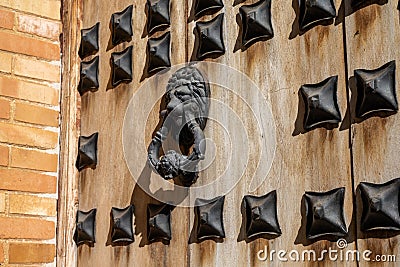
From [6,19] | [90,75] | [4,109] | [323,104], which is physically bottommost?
[323,104]

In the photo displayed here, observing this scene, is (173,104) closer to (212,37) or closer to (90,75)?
(212,37)

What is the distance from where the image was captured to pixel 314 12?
132cm

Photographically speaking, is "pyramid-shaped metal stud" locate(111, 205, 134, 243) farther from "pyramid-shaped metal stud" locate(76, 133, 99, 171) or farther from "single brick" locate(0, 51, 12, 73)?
"single brick" locate(0, 51, 12, 73)

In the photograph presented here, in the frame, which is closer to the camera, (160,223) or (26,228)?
(160,223)

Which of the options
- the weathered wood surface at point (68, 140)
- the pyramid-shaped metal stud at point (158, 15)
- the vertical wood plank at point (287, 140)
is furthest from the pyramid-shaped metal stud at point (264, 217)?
the weathered wood surface at point (68, 140)

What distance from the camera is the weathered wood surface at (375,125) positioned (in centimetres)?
116

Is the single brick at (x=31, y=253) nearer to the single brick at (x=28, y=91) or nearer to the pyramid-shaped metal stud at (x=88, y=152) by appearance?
the pyramid-shaped metal stud at (x=88, y=152)

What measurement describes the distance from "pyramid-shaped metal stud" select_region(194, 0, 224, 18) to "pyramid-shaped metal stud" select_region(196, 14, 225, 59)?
0.03m

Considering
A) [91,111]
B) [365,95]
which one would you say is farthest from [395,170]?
[91,111]

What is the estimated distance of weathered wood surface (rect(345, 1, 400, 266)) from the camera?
1.16 metres

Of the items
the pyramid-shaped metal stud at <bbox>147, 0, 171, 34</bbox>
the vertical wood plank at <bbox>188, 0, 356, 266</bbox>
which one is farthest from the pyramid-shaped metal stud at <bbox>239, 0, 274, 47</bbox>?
the pyramid-shaped metal stud at <bbox>147, 0, 171, 34</bbox>

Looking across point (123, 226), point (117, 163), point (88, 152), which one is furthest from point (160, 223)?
point (88, 152)

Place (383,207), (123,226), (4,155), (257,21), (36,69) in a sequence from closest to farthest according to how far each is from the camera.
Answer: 1. (383,207)
2. (257,21)
3. (123,226)
4. (4,155)
5. (36,69)

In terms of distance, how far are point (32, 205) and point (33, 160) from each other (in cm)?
12
